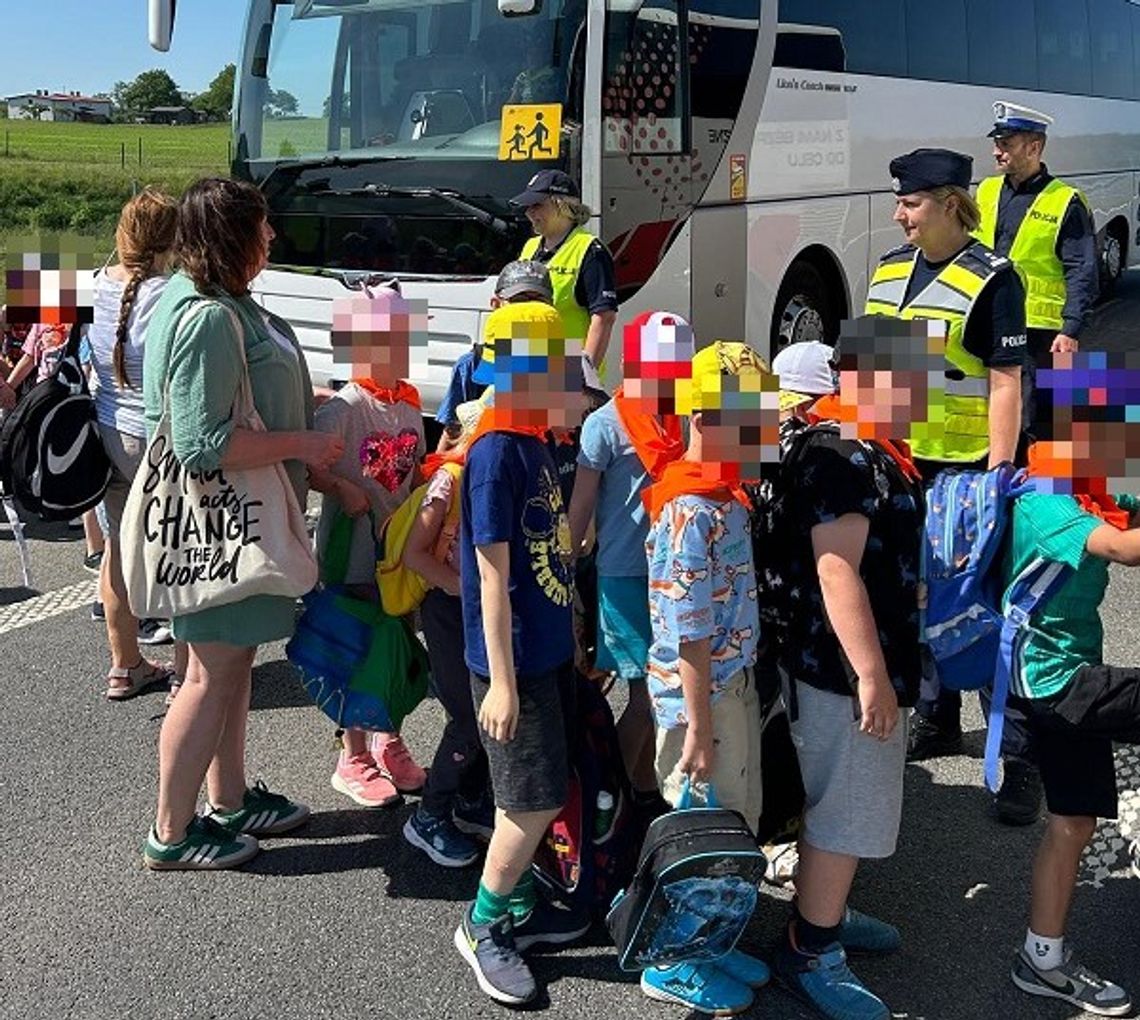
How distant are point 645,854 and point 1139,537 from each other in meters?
1.18

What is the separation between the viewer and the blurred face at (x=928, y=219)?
12.1 feet

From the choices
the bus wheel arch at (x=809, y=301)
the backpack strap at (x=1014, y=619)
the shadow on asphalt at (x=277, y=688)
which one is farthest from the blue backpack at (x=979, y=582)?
the bus wheel arch at (x=809, y=301)

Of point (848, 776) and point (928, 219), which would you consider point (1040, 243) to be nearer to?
point (928, 219)

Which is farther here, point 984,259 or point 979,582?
point 984,259

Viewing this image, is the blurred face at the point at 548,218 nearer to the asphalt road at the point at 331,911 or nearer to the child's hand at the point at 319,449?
the asphalt road at the point at 331,911

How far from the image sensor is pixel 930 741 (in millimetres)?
4152

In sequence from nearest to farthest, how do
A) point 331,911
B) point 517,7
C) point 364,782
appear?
point 331,911, point 364,782, point 517,7

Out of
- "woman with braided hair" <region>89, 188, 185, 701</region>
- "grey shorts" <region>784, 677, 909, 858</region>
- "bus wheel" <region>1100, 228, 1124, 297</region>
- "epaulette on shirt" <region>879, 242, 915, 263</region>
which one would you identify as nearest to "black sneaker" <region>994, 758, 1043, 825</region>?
"grey shorts" <region>784, 677, 909, 858</region>

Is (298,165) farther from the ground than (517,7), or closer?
closer

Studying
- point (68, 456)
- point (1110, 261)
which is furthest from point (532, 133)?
point (1110, 261)

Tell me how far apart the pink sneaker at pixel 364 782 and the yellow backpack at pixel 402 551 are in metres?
0.69

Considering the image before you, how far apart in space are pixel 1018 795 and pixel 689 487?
1.75m

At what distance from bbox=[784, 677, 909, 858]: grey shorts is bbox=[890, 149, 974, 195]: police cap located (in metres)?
1.67

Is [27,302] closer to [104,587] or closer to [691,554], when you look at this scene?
[104,587]
